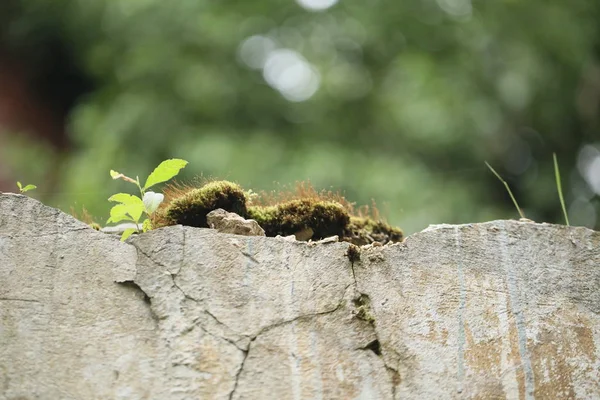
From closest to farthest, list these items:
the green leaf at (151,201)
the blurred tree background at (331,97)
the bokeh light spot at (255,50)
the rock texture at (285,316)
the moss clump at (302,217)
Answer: the rock texture at (285,316), the green leaf at (151,201), the moss clump at (302,217), the blurred tree background at (331,97), the bokeh light spot at (255,50)

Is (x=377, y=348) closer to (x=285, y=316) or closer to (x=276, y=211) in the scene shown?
(x=285, y=316)

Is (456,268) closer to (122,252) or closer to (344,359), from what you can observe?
(344,359)

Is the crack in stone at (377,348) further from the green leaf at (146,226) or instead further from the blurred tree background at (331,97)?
the blurred tree background at (331,97)

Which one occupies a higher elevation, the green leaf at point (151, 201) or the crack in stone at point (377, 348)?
the green leaf at point (151, 201)

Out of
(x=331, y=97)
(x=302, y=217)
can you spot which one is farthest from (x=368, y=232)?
(x=331, y=97)

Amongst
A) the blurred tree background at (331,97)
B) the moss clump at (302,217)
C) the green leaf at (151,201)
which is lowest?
the green leaf at (151,201)

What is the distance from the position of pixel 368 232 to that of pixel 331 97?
480 centimetres

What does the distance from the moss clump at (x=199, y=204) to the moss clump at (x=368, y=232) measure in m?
0.41

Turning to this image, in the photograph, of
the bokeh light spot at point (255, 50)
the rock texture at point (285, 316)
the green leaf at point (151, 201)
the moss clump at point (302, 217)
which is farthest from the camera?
the bokeh light spot at point (255, 50)

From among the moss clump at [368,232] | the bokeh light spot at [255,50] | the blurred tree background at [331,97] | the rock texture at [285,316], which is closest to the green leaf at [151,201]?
the rock texture at [285,316]

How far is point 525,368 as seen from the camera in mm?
2189

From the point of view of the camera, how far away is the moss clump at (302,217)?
8.43ft

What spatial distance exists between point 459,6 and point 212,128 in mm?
3031

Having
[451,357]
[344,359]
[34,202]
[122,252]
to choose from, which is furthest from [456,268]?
[34,202]
